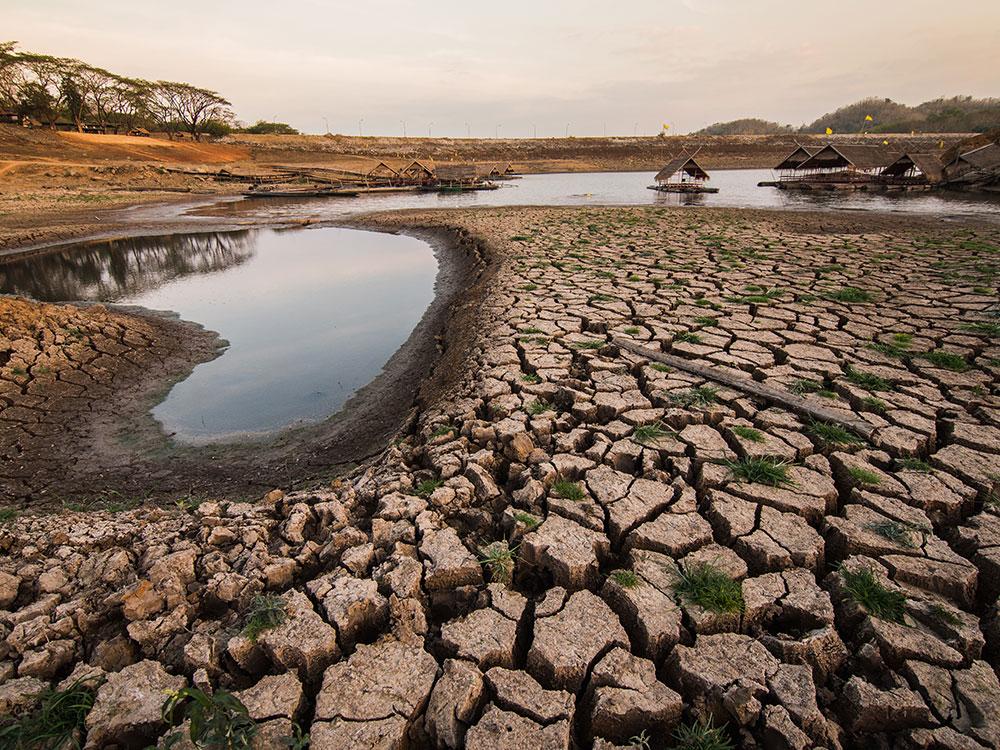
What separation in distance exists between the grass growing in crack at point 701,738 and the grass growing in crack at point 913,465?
6.72ft

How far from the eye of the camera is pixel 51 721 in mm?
1672

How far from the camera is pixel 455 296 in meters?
9.15

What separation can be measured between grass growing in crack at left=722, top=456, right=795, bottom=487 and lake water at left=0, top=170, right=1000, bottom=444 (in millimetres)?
4423

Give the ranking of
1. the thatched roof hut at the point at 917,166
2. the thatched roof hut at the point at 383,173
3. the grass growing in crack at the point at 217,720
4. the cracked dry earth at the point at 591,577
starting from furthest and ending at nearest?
the thatched roof hut at the point at 383,173, the thatched roof hut at the point at 917,166, the cracked dry earth at the point at 591,577, the grass growing in crack at the point at 217,720

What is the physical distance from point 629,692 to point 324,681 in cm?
108

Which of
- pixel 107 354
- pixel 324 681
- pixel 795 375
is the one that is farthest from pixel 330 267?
pixel 324 681

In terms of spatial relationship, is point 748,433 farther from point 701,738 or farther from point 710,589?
point 701,738

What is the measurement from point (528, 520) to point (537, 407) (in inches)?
50.7

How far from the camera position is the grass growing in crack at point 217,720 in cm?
155

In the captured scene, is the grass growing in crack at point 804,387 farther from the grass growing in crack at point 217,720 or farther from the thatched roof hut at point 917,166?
the thatched roof hut at point 917,166

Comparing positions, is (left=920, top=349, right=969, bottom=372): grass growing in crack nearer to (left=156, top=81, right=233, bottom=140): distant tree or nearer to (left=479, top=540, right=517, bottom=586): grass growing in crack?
(left=479, top=540, right=517, bottom=586): grass growing in crack

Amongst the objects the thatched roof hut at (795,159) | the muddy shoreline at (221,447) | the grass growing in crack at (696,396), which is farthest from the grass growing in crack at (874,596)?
the thatched roof hut at (795,159)

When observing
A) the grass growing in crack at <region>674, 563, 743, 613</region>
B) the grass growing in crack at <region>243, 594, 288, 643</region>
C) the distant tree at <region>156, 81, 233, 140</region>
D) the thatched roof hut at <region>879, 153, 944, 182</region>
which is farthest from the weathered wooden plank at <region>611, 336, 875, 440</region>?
the distant tree at <region>156, 81, 233, 140</region>

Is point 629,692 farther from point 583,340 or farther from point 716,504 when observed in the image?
point 583,340
